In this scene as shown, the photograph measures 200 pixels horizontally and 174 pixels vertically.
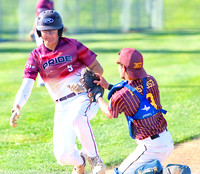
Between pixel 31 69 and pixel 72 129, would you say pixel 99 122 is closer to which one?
pixel 72 129

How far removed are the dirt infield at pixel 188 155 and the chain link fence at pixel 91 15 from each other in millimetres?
24836

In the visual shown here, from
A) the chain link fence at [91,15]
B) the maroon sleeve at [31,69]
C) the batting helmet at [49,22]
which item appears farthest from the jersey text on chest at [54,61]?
the chain link fence at [91,15]

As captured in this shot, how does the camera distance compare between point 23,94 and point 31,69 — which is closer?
point 23,94

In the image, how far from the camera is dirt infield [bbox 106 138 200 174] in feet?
23.1

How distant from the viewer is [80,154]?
6.39 metres

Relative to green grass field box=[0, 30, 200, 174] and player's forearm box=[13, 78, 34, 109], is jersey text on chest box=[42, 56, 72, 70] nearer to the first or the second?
player's forearm box=[13, 78, 34, 109]

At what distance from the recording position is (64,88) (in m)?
6.28

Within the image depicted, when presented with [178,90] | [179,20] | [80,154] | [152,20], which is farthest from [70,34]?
[80,154]

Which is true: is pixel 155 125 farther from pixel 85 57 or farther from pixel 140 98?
pixel 85 57

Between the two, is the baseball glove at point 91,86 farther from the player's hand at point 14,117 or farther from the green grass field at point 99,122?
the green grass field at point 99,122

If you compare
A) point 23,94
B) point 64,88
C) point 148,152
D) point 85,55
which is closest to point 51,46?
point 85,55

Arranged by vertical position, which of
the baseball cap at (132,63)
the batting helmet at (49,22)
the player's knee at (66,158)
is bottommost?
the player's knee at (66,158)

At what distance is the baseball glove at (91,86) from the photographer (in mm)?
5633

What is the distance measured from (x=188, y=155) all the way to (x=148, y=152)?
2.37 m
